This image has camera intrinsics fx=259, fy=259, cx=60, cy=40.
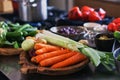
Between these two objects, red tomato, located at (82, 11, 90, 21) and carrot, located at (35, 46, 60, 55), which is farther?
red tomato, located at (82, 11, 90, 21)

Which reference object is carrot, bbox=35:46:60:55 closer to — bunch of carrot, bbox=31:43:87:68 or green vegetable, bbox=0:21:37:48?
bunch of carrot, bbox=31:43:87:68

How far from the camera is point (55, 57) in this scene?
0.97 metres

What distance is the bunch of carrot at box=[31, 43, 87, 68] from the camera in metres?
0.95

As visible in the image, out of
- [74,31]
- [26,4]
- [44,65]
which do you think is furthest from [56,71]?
[26,4]

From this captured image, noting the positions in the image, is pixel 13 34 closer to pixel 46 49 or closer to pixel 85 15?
pixel 46 49

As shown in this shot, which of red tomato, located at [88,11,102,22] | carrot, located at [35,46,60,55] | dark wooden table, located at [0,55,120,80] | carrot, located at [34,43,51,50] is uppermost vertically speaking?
carrot, located at [34,43,51,50]

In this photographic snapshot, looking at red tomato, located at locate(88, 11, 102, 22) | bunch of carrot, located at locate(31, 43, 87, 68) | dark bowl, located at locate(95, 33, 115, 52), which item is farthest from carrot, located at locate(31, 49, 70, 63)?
red tomato, located at locate(88, 11, 102, 22)

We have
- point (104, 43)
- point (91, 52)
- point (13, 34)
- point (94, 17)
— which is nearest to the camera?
point (91, 52)

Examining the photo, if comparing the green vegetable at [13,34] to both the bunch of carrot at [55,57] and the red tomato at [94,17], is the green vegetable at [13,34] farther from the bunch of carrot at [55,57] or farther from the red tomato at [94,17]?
the red tomato at [94,17]

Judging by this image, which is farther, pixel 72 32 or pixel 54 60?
pixel 72 32

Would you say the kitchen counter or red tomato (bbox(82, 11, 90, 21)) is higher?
red tomato (bbox(82, 11, 90, 21))

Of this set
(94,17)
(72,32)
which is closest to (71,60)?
(72,32)

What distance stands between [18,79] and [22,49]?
184 mm

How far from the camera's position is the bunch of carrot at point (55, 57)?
952mm
